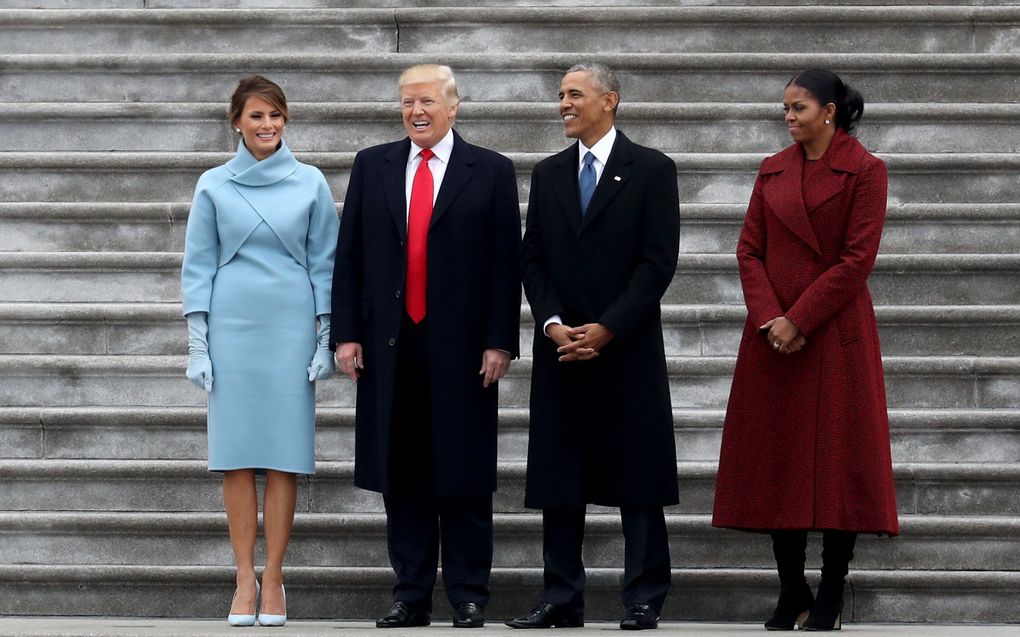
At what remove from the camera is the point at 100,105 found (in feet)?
25.1

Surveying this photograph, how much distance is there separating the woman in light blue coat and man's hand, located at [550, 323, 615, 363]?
83 cm

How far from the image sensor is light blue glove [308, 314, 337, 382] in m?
5.66

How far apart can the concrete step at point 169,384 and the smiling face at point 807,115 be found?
4.40 feet

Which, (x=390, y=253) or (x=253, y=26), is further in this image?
(x=253, y=26)

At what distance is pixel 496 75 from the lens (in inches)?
307

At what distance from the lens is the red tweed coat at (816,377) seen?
5402 mm

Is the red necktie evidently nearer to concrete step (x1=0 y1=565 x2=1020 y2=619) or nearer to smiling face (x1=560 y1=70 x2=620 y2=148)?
smiling face (x1=560 y1=70 x2=620 y2=148)

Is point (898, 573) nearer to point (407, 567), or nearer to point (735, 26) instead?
point (407, 567)

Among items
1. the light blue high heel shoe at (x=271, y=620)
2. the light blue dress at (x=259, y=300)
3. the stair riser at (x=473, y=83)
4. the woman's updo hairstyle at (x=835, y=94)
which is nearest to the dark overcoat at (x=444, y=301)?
the light blue dress at (x=259, y=300)

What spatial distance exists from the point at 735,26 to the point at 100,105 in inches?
117

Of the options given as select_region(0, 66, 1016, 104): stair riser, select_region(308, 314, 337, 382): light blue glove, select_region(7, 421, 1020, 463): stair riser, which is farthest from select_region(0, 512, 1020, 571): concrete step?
select_region(0, 66, 1016, 104): stair riser

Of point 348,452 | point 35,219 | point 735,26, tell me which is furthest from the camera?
point 735,26

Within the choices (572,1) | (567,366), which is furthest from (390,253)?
(572,1)

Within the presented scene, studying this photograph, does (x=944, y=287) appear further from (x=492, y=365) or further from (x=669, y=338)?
(x=492, y=365)
